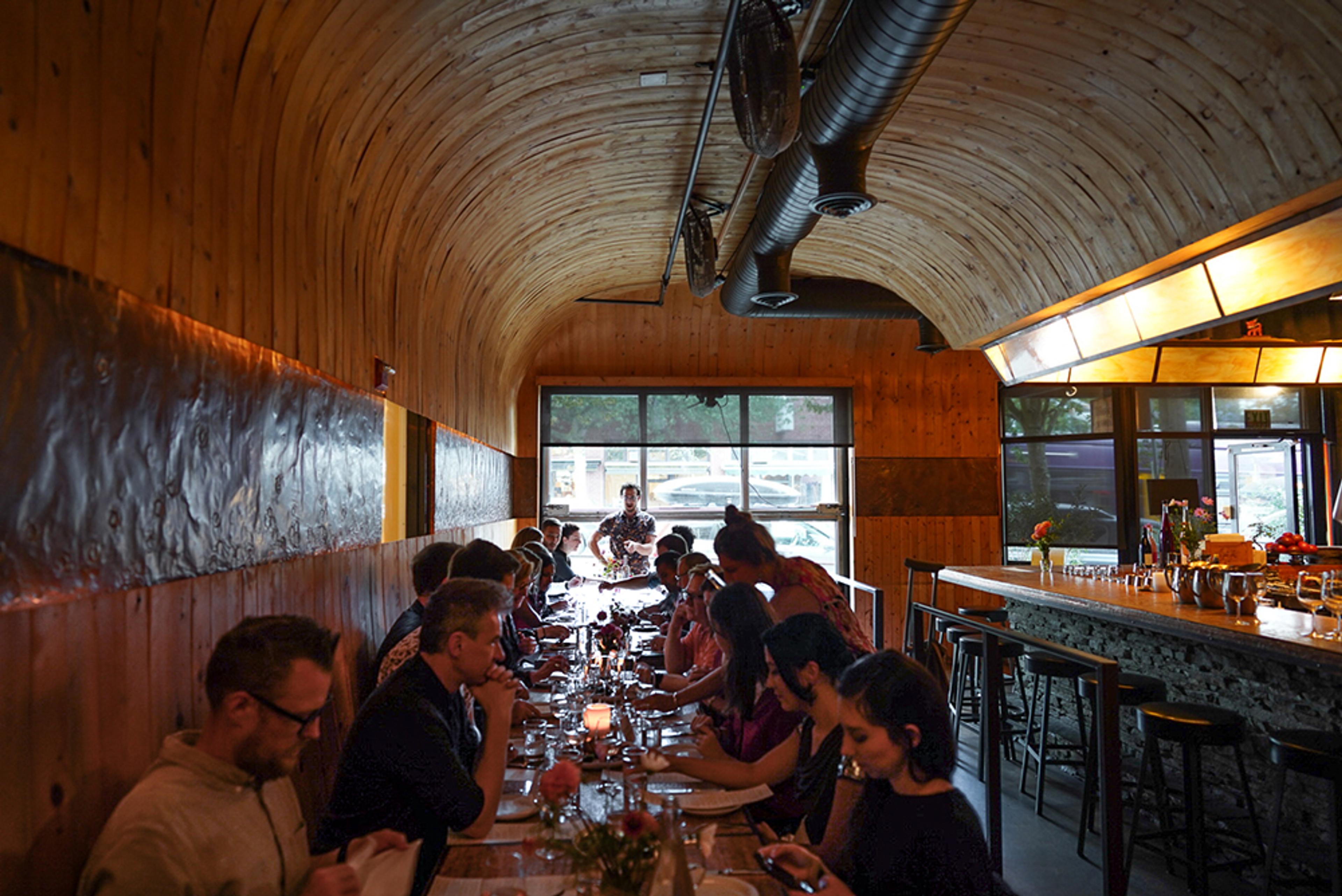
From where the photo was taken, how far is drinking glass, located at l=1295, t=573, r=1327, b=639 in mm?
4105

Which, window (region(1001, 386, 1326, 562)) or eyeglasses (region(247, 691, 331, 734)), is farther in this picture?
window (region(1001, 386, 1326, 562))

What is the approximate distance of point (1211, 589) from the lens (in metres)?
5.11

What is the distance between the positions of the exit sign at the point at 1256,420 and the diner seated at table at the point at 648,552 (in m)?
6.68

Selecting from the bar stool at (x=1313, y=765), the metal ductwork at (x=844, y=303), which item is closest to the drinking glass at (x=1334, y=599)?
the bar stool at (x=1313, y=765)

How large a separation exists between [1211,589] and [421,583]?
4473mm

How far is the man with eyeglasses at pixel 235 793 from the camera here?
171 cm

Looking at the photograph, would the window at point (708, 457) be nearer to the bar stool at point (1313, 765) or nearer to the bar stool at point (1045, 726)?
the bar stool at point (1045, 726)

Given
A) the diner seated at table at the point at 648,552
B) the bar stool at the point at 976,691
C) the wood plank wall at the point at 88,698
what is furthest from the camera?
the diner seated at table at the point at 648,552

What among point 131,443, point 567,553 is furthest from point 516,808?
point 567,553

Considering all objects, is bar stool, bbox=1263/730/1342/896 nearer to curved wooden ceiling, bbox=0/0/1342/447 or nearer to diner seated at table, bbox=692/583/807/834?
diner seated at table, bbox=692/583/807/834

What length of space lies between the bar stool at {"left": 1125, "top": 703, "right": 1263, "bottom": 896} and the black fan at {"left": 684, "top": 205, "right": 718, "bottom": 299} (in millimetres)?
4346

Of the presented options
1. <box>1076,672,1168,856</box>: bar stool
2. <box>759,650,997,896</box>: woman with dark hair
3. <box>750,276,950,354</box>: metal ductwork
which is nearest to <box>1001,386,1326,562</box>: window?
<box>750,276,950,354</box>: metal ductwork

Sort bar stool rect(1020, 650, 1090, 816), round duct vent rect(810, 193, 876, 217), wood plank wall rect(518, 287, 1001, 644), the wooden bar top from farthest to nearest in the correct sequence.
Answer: wood plank wall rect(518, 287, 1001, 644) → bar stool rect(1020, 650, 1090, 816) → round duct vent rect(810, 193, 876, 217) → the wooden bar top

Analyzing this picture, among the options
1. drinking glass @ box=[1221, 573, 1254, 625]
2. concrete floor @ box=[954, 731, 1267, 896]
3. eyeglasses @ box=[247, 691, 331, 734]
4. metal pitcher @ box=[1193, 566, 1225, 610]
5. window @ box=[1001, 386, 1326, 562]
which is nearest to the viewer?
eyeglasses @ box=[247, 691, 331, 734]
